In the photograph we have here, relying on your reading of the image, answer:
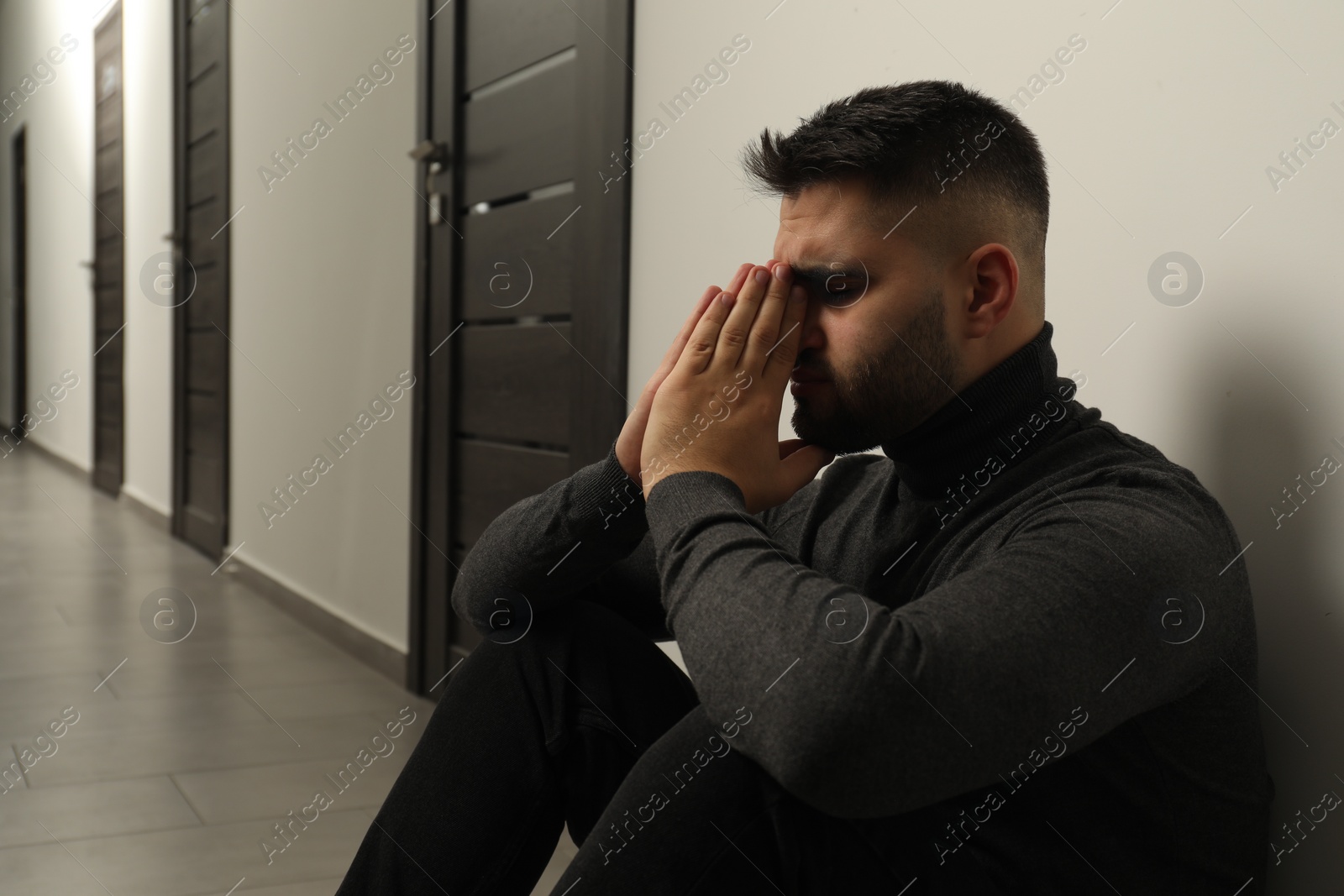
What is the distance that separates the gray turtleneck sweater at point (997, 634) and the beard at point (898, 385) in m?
0.02

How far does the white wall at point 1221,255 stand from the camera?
3.24 feet

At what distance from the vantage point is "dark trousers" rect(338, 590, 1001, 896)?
0.86m

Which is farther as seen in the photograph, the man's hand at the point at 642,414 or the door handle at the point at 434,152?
the door handle at the point at 434,152

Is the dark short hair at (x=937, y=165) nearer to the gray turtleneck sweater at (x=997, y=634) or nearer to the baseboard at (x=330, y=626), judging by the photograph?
the gray turtleneck sweater at (x=997, y=634)

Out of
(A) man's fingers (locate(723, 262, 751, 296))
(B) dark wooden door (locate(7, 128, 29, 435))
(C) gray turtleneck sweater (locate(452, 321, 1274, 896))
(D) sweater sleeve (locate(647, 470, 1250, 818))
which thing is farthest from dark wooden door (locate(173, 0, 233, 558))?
(B) dark wooden door (locate(7, 128, 29, 435))

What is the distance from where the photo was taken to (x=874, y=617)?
0.78 meters

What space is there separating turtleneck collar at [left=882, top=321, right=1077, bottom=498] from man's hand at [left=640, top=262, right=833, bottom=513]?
13cm

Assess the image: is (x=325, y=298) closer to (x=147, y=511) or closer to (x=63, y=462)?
(x=147, y=511)

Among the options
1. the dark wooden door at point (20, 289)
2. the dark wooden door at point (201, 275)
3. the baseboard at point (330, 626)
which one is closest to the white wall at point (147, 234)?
the dark wooden door at point (201, 275)

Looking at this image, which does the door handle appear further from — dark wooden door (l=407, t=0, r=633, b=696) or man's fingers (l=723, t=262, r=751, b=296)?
man's fingers (l=723, t=262, r=751, b=296)

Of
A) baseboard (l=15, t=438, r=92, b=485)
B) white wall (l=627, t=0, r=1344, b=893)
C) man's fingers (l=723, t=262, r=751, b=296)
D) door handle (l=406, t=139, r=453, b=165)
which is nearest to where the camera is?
white wall (l=627, t=0, r=1344, b=893)

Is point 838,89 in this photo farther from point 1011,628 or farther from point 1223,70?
point 1011,628

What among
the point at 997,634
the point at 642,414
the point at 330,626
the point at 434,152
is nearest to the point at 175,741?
the point at 330,626

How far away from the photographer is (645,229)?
6.52 ft
